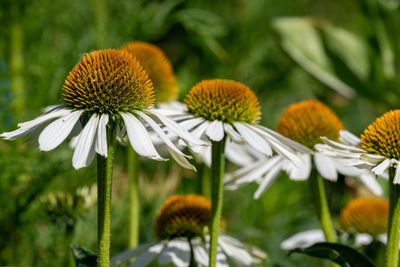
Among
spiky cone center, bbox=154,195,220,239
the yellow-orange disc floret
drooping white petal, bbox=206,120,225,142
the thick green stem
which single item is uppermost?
the thick green stem

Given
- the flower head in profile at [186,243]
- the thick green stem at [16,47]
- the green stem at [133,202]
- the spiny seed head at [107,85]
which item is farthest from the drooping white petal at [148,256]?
the thick green stem at [16,47]

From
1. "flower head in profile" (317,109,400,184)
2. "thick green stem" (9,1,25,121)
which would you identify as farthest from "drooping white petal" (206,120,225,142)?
"thick green stem" (9,1,25,121)

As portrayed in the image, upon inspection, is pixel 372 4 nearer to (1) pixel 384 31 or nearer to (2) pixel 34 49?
(1) pixel 384 31

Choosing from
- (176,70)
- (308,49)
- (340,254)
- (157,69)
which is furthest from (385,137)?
(176,70)

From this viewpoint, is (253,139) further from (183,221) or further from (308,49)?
(308,49)

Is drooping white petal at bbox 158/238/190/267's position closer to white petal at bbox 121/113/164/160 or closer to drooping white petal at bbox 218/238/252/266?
drooping white petal at bbox 218/238/252/266

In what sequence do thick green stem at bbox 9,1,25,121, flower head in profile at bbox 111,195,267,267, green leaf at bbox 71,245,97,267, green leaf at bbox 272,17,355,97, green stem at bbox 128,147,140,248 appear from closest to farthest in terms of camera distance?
green leaf at bbox 71,245,97,267 < flower head in profile at bbox 111,195,267,267 < green stem at bbox 128,147,140,248 < thick green stem at bbox 9,1,25,121 < green leaf at bbox 272,17,355,97

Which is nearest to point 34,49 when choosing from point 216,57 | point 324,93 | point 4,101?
point 4,101

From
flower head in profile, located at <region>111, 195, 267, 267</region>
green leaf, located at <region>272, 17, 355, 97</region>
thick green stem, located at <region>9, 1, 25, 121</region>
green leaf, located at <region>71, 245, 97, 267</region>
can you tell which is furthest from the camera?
green leaf, located at <region>272, 17, 355, 97</region>
